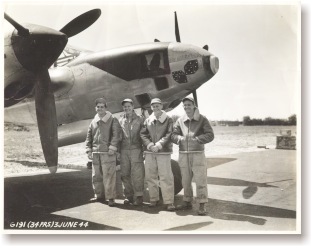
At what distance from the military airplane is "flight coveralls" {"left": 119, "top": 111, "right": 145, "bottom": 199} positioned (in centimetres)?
103

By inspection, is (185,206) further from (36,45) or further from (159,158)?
(36,45)

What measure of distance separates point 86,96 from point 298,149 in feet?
13.1

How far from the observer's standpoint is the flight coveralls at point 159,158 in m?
5.12

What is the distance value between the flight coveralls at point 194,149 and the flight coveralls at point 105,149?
99cm

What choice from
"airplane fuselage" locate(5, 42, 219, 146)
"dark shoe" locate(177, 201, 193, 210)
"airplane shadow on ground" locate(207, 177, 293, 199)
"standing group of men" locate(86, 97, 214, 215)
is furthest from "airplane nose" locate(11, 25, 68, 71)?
"airplane shadow on ground" locate(207, 177, 293, 199)

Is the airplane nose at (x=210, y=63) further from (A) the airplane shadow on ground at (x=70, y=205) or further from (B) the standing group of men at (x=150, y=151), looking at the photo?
(A) the airplane shadow on ground at (x=70, y=205)

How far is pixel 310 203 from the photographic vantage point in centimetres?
527

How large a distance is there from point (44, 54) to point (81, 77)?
1.72m

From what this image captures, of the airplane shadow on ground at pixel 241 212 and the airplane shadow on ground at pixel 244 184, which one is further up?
the airplane shadow on ground at pixel 241 212

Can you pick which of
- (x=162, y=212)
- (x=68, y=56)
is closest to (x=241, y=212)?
(x=162, y=212)

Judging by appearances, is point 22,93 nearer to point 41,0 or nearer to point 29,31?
point 29,31

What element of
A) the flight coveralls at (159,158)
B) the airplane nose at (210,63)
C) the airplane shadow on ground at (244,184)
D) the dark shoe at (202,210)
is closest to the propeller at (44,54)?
the flight coveralls at (159,158)

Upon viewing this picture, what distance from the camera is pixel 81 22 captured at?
19.0ft

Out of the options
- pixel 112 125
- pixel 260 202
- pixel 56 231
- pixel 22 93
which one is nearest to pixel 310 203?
pixel 260 202
